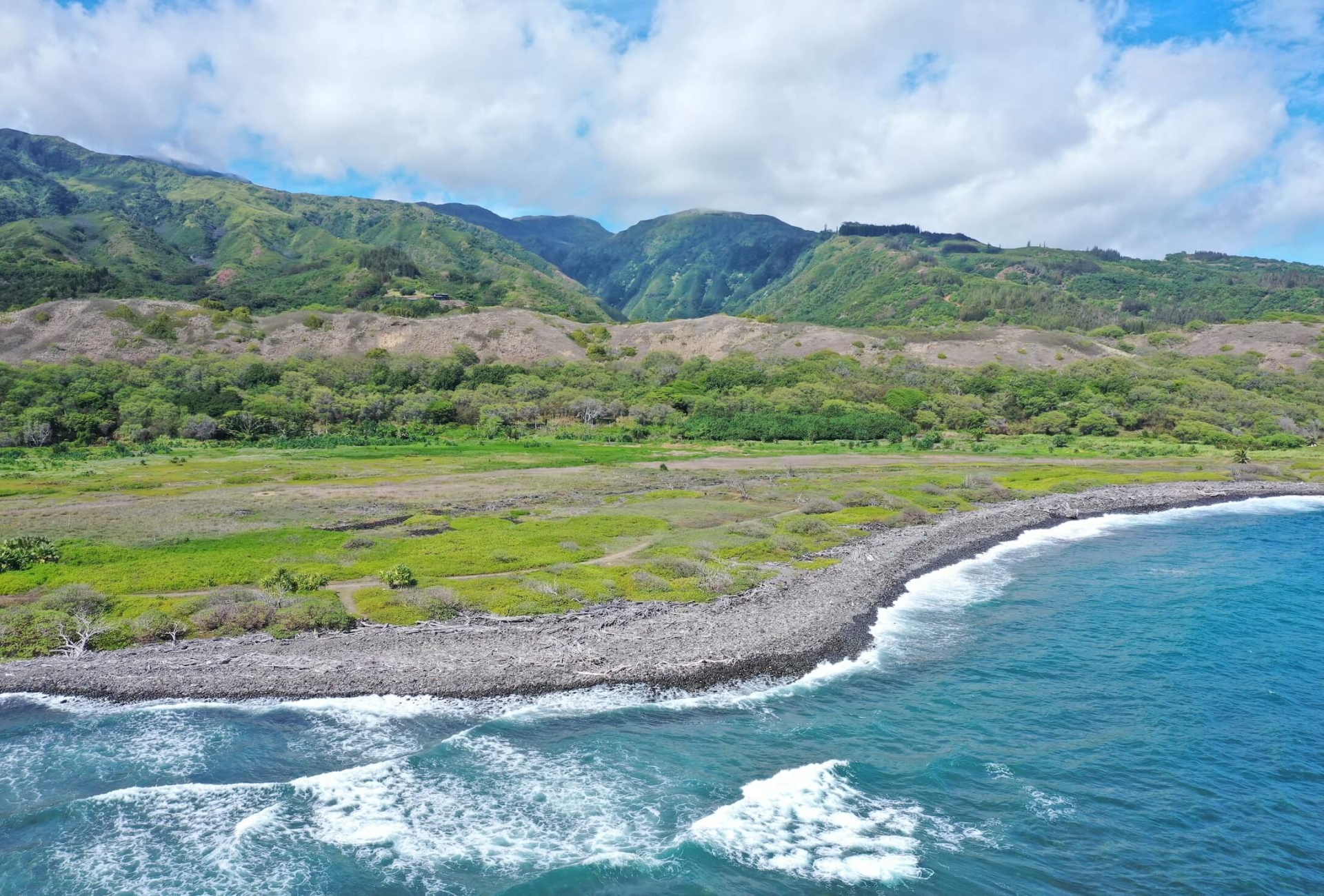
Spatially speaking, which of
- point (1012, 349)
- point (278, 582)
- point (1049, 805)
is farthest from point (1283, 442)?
point (278, 582)

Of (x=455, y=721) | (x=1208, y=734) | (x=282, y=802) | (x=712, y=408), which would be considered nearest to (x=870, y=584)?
(x=1208, y=734)

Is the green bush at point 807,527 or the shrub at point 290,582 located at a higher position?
the green bush at point 807,527

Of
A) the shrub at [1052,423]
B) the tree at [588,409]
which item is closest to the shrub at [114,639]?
the tree at [588,409]

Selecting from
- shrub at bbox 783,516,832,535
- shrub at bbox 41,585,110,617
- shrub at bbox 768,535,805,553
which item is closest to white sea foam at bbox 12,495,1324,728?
shrub at bbox 41,585,110,617

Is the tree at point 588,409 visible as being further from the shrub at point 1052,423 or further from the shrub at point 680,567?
the shrub at point 680,567

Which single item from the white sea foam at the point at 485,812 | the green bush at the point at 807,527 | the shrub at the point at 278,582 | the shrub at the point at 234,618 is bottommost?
the white sea foam at the point at 485,812
